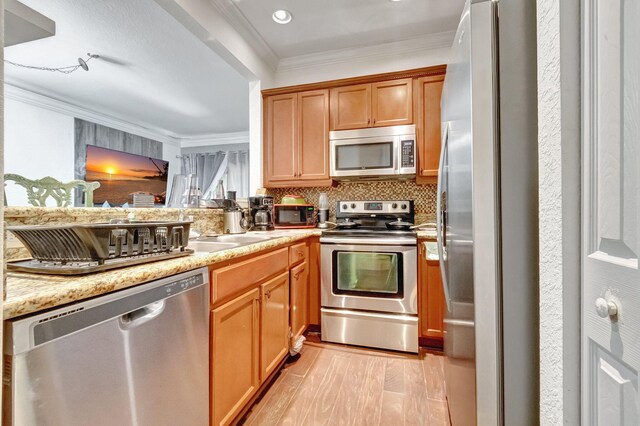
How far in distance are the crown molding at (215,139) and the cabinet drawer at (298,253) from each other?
14.8ft

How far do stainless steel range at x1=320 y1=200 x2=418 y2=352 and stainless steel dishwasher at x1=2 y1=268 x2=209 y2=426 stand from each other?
4.08 ft

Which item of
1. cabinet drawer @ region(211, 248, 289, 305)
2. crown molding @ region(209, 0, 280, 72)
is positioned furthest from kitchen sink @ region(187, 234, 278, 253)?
crown molding @ region(209, 0, 280, 72)

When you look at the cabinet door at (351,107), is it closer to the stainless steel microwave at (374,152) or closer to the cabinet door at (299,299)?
the stainless steel microwave at (374,152)

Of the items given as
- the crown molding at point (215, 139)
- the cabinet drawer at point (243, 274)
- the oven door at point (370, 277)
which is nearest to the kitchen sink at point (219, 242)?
the cabinet drawer at point (243, 274)

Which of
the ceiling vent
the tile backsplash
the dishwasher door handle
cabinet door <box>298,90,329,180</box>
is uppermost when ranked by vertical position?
cabinet door <box>298,90,329,180</box>

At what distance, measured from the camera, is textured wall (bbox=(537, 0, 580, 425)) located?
1.81ft

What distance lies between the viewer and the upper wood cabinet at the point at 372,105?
2.52 m

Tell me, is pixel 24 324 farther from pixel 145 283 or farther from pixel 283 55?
pixel 283 55

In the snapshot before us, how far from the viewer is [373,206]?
8.50 ft

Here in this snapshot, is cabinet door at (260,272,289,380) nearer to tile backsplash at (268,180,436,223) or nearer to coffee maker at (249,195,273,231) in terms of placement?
coffee maker at (249,195,273,231)

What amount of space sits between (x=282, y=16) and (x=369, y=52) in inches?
36.3

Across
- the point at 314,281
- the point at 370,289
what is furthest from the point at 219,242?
the point at 370,289

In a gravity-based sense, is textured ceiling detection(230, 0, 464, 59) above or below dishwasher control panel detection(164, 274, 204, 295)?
above

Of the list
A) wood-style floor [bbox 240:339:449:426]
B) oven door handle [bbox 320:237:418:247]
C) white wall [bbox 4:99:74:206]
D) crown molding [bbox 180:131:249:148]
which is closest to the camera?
wood-style floor [bbox 240:339:449:426]
